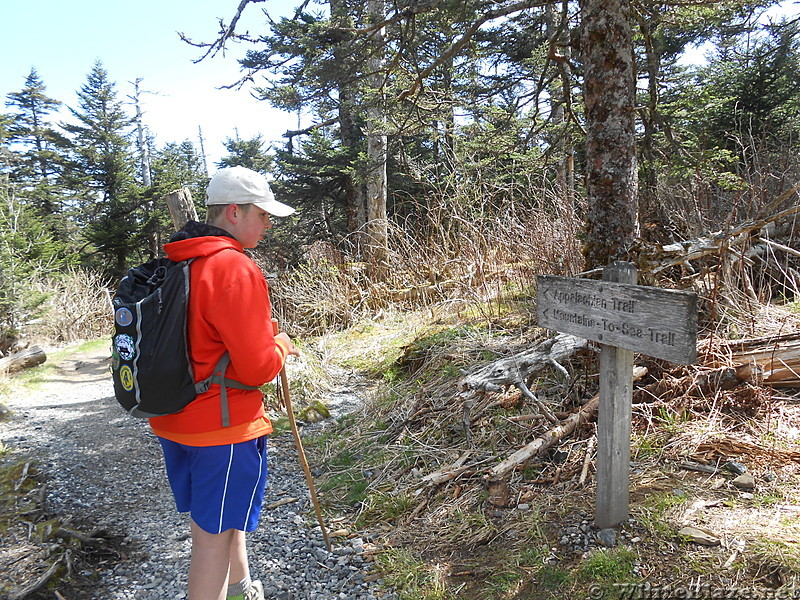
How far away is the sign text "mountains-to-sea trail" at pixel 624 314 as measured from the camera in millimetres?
1807

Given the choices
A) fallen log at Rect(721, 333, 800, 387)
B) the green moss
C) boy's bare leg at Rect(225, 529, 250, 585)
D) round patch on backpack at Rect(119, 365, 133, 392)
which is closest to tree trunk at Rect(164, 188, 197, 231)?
round patch on backpack at Rect(119, 365, 133, 392)

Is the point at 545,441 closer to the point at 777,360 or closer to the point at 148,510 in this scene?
the point at 777,360

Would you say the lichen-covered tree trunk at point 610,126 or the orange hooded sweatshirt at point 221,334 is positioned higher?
the lichen-covered tree trunk at point 610,126

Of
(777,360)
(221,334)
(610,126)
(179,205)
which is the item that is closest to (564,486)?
(777,360)

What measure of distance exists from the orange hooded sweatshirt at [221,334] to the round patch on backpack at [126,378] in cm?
18

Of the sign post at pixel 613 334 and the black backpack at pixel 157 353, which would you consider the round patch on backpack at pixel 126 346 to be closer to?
the black backpack at pixel 157 353

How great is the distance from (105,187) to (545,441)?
2168 centimetres

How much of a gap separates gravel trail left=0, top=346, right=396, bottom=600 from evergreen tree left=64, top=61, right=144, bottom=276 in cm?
1410

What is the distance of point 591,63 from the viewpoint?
3.10 metres

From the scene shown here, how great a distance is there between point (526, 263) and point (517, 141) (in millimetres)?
1336

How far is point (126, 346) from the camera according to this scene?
174cm

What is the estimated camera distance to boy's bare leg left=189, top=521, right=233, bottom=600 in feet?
6.09

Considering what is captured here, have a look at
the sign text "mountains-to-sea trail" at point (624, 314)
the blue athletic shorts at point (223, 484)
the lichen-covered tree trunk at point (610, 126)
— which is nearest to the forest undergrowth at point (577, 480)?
the lichen-covered tree trunk at point (610, 126)

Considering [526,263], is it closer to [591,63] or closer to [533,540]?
[591,63]
